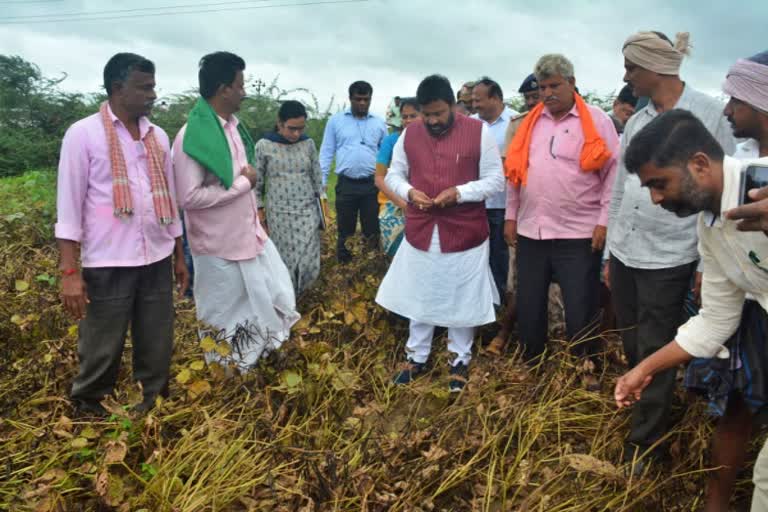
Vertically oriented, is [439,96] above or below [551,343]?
above

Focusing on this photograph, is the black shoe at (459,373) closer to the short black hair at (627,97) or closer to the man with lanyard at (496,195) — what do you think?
the man with lanyard at (496,195)

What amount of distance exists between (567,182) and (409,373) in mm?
1377

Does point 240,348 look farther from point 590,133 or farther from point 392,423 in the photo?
point 590,133

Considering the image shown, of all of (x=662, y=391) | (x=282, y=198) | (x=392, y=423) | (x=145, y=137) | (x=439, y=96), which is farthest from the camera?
(x=282, y=198)

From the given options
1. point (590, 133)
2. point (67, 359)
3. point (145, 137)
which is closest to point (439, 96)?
point (590, 133)

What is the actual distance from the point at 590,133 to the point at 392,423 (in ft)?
5.93

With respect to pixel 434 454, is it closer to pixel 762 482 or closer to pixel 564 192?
pixel 762 482

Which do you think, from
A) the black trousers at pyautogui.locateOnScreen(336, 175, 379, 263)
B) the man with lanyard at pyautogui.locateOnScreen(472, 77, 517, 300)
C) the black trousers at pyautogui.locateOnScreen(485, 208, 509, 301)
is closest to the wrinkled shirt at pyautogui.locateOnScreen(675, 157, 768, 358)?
the man with lanyard at pyautogui.locateOnScreen(472, 77, 517, 300)

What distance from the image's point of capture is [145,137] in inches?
108

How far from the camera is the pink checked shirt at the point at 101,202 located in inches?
99.0

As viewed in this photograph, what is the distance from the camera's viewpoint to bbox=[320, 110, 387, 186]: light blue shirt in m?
5.50

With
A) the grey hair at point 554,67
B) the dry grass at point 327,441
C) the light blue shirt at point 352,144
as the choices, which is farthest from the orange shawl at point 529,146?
the light blue shirt at point 352,144

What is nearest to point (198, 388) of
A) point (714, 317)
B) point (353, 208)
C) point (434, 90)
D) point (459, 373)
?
point (459, 373)

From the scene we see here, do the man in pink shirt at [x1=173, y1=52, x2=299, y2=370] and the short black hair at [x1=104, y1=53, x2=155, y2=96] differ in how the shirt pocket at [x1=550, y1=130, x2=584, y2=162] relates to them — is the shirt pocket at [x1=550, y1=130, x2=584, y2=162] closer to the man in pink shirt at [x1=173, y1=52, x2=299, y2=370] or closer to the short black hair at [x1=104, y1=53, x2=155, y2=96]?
the man in pink shirt at [x1=173, y1=52, x2=299, y2=370]
